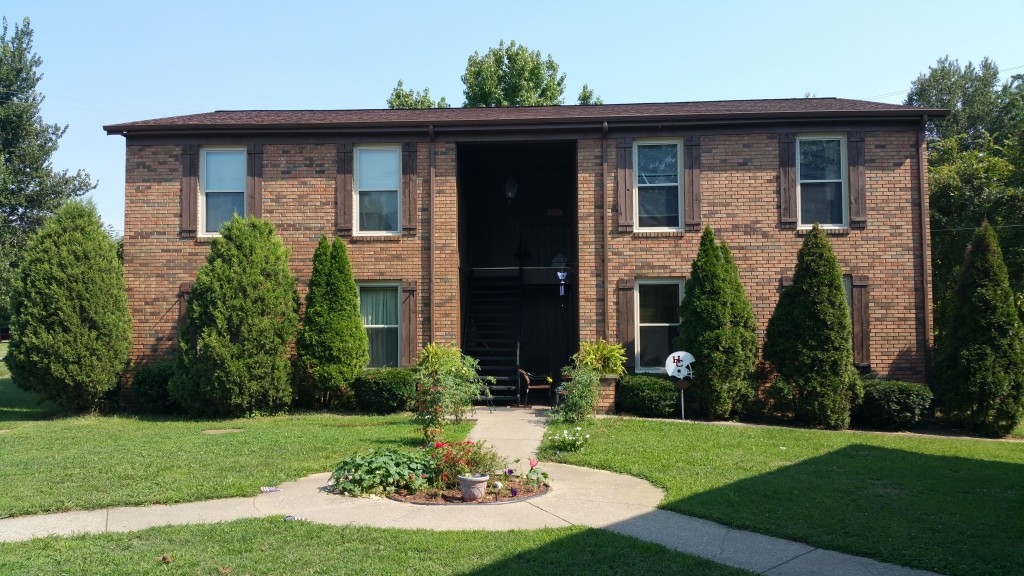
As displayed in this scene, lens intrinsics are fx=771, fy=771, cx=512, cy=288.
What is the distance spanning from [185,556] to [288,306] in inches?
332

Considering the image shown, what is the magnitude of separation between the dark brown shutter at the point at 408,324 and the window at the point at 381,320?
21 cm

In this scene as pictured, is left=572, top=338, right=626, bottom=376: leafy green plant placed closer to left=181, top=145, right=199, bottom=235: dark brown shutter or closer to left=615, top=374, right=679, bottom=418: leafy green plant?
left=615, top=374, right=679, bottom=418: leafy green plant

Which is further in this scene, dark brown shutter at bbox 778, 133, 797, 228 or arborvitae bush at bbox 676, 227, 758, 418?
dark brown shutter at bbox 778, 133, 797, 228

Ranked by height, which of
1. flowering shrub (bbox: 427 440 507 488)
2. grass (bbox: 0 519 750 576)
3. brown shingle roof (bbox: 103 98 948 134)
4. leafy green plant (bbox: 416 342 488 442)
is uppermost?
brown shingle roof (bbox: 103 98 948 134)

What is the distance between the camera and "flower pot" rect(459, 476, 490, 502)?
714 cm

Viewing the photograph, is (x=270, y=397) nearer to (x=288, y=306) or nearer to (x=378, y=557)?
(x=288, y=306)

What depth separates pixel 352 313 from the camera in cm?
1383

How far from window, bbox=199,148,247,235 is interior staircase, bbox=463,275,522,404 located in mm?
5118

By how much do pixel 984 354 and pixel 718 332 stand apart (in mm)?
3985

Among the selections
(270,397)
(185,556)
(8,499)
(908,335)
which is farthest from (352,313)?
(908,335)

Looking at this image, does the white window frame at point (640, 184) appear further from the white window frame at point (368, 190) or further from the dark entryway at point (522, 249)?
the white window frame at point (368, 190)

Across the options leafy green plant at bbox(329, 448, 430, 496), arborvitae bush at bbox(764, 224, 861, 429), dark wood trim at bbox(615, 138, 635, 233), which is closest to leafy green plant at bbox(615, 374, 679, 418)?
arborvitae bush at bbox(764, 224, 861, 429)

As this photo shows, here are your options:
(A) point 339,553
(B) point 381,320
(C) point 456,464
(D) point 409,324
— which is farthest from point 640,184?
(A) point 339,553

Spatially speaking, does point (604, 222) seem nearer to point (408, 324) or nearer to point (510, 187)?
point (510, 187)
